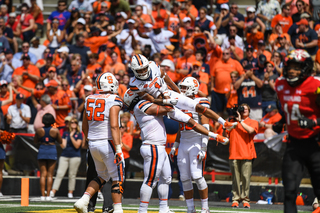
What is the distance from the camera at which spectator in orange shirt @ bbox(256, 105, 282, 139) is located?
12469 millimetres

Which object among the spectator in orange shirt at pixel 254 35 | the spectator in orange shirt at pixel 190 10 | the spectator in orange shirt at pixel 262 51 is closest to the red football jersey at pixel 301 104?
the spectator in orange shirt at pixel 262 51

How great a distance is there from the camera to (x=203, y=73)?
14125 mm

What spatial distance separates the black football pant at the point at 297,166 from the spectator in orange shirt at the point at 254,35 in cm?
967

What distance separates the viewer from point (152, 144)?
741cm

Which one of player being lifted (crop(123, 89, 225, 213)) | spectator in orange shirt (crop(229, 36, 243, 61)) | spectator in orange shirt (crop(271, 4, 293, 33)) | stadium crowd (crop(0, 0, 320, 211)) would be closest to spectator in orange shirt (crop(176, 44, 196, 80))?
stadium crowd (crop(0, 0, 320, 211))

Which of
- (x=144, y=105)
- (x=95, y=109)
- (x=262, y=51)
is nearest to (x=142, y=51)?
Answer: (x=262, y=51)

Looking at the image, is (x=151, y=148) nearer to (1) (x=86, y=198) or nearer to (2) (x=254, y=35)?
(1) (x=86, y=198)

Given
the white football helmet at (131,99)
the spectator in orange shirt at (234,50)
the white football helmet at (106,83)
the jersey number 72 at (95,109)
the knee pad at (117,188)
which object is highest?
the white football helmet at (106,83)

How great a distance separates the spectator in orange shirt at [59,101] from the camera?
46.3 feet

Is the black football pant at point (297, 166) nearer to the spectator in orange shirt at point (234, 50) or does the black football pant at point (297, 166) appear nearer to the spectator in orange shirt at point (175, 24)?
the spectator in orange shirt at point (234, 50)

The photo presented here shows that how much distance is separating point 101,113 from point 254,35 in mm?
8886

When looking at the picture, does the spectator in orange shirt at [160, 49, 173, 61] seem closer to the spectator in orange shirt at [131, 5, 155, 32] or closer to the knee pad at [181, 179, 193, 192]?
the spectator in orange shirt at [131, 5, 155, 32]

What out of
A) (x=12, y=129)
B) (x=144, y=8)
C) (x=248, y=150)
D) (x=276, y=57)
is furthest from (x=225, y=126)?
(x=144, y=8)

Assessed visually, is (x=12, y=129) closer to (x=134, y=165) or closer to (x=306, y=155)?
(x=134, y=165)
